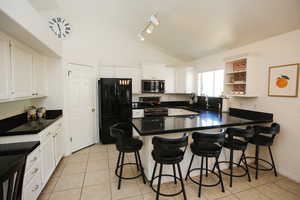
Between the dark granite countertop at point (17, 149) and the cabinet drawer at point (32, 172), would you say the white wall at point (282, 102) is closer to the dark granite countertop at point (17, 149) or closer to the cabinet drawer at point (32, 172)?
the dark granite countertop at point (17, 149)

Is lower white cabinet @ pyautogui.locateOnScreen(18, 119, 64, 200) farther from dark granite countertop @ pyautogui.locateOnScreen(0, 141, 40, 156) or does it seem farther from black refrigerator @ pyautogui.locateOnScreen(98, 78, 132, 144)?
black refrigerator @ pyautogui.locateOnScreen(98, 78, 132, 144)

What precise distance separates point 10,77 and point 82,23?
2.69 metres

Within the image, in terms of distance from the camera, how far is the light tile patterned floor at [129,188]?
2.07 metres

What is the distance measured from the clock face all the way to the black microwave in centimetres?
239

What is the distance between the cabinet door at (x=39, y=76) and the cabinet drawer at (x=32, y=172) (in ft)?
4.23

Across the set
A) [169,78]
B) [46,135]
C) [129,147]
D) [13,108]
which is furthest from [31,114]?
[169,78]

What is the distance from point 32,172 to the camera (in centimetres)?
178

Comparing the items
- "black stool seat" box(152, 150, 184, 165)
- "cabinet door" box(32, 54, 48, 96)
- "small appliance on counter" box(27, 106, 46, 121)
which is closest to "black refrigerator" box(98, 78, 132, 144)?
"cabinet door" box(32, 54, 48, 96)

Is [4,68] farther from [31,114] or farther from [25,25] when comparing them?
[31,114]

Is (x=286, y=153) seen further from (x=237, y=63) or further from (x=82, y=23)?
(x=82, y=23)

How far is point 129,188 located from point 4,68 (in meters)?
2.33

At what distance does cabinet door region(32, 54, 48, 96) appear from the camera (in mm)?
2642

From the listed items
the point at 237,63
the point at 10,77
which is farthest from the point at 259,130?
the point at 10,77

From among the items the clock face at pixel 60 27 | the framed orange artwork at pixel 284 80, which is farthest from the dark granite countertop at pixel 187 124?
the clock face at pixel 60 27
